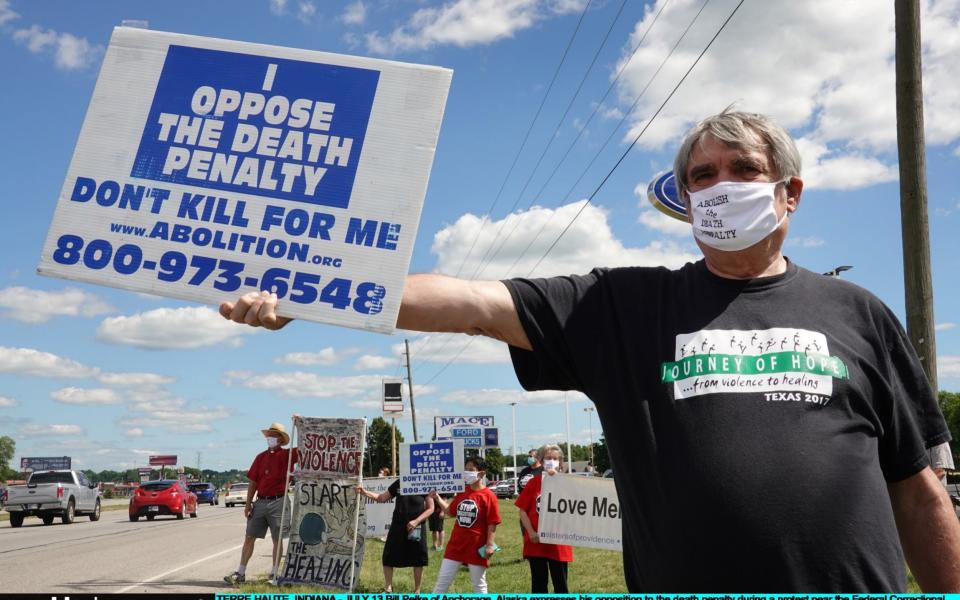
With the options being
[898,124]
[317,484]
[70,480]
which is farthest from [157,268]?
[70,480]

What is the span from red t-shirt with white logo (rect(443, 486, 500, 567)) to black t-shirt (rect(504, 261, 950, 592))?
847cm

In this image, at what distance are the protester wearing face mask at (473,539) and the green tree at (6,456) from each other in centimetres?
16348

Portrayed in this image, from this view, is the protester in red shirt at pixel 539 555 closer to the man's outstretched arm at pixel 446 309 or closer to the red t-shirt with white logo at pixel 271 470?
the red t-shirt with white logo at pixel 271 470

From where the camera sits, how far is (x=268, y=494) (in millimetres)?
13516

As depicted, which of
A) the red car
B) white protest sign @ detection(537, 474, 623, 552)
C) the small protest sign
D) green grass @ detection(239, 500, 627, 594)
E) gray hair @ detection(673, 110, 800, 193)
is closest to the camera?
gray hair @ detection(673, 110, 800, 193)

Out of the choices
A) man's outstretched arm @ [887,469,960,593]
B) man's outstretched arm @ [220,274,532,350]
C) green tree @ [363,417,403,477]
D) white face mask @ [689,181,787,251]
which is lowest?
man's outstretched arm @ [887,469,960,593]

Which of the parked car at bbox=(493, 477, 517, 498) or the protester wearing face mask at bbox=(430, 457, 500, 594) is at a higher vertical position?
the parked car at bbox=(493, 477, 517, 498)

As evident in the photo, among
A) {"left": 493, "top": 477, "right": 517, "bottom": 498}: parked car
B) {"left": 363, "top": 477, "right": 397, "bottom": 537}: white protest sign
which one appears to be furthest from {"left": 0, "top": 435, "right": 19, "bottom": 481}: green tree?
{"left": 363, "top": 477, "right": 397, "bottom": 537}: white protest sign

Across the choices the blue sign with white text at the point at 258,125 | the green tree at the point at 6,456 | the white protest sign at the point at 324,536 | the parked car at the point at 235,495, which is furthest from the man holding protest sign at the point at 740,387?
the green tree at the point at 6,456

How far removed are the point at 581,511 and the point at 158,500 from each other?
1082 inches

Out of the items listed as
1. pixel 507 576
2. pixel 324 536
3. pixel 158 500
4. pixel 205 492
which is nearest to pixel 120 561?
pixel 324 536

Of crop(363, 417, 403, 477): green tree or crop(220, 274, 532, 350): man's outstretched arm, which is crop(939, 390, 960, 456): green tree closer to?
crop(363, 417, 403, 477): green tree

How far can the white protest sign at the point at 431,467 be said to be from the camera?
1345 centimetres

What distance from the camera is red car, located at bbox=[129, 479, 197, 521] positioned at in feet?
112
